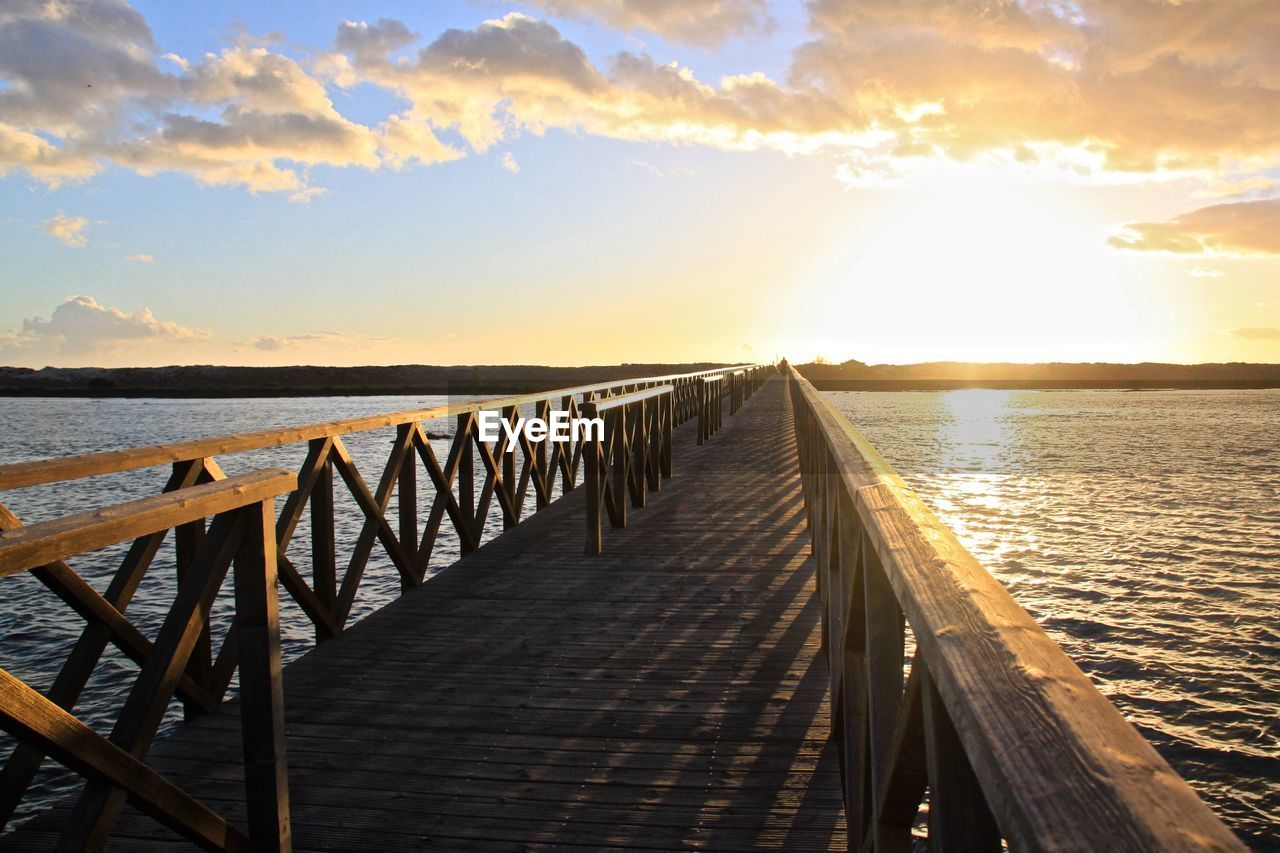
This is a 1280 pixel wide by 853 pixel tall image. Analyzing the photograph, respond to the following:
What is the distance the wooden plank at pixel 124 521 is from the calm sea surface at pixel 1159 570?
5.92 m

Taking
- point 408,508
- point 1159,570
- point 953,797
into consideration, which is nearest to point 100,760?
point 953,797

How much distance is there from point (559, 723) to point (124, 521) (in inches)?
86.4

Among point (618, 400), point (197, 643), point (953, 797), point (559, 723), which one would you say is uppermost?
point (618, 400)

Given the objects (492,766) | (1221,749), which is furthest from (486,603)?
(1221,749)

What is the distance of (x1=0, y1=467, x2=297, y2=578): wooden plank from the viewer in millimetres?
1622

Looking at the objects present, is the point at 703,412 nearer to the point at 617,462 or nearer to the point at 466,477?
the point at 617,462

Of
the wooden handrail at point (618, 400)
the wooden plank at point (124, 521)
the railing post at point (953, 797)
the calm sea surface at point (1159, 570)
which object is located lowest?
the calm sea surface at point (1159, 570)

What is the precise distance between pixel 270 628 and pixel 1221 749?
6.84m

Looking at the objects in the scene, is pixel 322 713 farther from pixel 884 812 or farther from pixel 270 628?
pixel 884 812

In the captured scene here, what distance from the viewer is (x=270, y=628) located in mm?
2420

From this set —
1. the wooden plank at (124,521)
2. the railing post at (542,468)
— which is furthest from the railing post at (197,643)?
the railing post at (542,468)

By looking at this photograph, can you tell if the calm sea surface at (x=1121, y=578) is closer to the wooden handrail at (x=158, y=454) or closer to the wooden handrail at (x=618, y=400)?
the wooden handrail at (x=158, y=454)

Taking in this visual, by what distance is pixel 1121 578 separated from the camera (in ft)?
36.8

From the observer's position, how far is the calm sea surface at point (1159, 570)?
656cm
